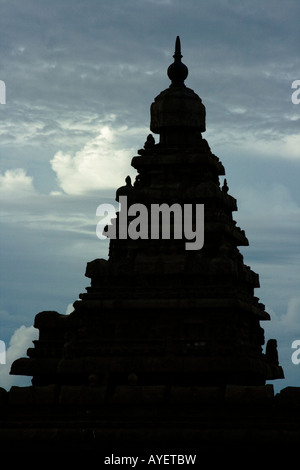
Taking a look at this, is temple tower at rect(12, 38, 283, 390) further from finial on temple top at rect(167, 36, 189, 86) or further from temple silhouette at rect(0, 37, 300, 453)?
finial on temple top at rect(167, 36, 189, 86)

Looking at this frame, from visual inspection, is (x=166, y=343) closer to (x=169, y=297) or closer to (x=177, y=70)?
(x=169, y=297)

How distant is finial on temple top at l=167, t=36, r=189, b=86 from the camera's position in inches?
2596

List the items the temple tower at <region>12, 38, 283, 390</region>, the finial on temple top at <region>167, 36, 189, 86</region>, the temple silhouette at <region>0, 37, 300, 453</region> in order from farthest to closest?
the finial on temple top at <region>167, 36, 189, 86</region>
the temple tower at <region>12, 38, 283, 390</region>
the temple silhouette at <region>0, 37, 300, 453</region>

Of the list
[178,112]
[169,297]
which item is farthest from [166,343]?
[178,112]

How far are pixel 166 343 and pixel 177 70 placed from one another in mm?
19599

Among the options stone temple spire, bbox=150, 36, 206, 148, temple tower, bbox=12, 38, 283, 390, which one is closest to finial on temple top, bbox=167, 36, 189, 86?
stone temple spire, bbox=150, 36, 206, 148

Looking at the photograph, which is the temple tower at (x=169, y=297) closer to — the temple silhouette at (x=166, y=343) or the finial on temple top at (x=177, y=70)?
the temple silhouette at (x=166, y=343)

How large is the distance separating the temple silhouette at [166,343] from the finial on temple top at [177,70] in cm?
9

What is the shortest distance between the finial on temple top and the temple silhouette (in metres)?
0.09

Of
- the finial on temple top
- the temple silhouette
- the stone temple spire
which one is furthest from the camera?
the finial on temple top

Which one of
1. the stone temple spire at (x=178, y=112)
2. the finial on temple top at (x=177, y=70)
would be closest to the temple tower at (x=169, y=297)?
A: the stone temple spire at (x=178, y=112)

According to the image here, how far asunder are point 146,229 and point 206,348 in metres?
8.85

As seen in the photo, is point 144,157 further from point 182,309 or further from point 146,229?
point 182,309

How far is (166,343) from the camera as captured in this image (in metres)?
56.5
